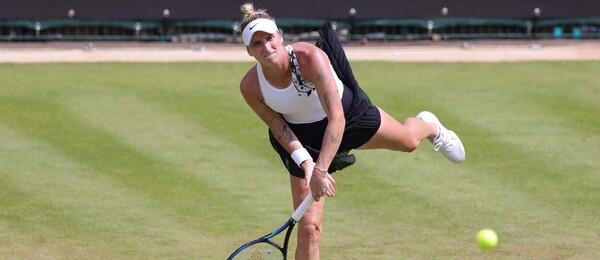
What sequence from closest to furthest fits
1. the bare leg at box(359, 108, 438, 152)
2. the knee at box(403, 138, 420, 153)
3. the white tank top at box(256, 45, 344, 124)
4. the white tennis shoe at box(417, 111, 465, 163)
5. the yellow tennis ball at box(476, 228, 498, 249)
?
the white tank top at box(256, 45, 344, 124) < the bare leg at box(359, 108, 438, 152) < the yellow tennis ball at box(476, 228, 498, 249) < the knee at box(403, 138, 420, 153) < the white tennis shoe at box(417, 111, 465, 163)

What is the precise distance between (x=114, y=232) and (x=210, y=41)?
10155 mm

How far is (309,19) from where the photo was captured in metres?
21.4

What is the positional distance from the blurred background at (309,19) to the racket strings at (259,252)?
38.6ft

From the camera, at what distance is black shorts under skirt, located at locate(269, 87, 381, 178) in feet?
32.2

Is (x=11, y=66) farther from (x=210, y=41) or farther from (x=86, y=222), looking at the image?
(x=86, y=222)

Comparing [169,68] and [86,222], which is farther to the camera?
[169,68]

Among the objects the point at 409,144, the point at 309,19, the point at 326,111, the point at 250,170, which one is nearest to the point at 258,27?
the point at 326,111

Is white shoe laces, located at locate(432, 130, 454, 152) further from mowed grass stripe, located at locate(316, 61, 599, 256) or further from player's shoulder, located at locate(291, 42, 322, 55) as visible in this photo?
player's shoulder, located at locate(291, 42, 322, 55)

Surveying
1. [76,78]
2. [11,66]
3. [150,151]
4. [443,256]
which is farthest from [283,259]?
[11,66]

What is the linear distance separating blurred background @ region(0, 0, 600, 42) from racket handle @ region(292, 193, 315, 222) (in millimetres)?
11856

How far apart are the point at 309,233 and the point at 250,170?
14.6 ft

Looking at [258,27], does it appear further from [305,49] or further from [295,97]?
[295,97]

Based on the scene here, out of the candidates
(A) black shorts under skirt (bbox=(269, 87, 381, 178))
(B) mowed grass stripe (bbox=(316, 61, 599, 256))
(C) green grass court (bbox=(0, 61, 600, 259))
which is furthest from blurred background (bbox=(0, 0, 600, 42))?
(A) black shorts under skirt (bbox=(269, 87, 381, 178))

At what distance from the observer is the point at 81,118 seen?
16.2 meters
